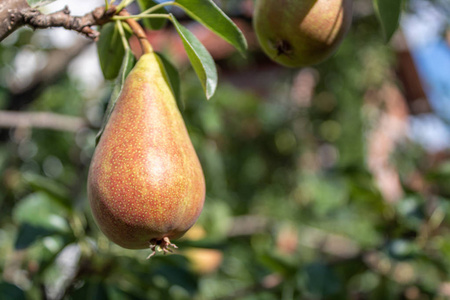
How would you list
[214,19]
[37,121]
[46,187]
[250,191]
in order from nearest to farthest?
[214,19], [46,187], [37,121], [250,191]

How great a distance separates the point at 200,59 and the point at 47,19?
0.17 metres

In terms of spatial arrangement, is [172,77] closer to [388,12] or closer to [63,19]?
[63,19]

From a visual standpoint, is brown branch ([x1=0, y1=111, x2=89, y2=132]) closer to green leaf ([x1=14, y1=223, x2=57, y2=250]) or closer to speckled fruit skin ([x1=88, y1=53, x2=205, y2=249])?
green leaf ([x1=14, y1=223, x2=57, y2=250])

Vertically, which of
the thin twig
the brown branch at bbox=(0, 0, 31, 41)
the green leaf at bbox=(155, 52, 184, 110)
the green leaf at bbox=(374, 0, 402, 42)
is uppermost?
the brown branch at bbox=(0, 0, 31, 41)

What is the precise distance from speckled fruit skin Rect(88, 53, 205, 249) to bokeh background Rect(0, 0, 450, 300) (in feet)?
0.31

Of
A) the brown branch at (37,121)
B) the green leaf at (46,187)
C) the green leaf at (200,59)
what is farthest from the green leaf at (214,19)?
the brown branch at (37,121)

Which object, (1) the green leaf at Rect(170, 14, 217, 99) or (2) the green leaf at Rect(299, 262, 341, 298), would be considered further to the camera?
(2) the green leaf at Rect(299, 262, 341, 298)

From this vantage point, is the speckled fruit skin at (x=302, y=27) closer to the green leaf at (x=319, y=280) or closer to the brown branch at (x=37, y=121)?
the green leaf at (x=319, y=280)

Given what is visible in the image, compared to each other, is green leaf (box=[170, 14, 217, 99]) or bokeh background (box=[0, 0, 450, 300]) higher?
green leaf (box=[170, 14, 217, 99])

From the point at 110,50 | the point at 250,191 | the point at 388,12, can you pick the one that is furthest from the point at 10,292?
the point at 250,191

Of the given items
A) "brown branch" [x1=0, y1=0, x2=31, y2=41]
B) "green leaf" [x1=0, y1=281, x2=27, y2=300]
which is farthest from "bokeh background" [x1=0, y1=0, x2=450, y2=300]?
"brown branch" [x1=0, y1=0, x2=31, y2=41]

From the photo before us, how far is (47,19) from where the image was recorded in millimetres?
503

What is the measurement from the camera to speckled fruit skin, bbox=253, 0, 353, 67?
0.58m

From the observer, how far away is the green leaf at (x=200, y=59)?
20.9 inches
